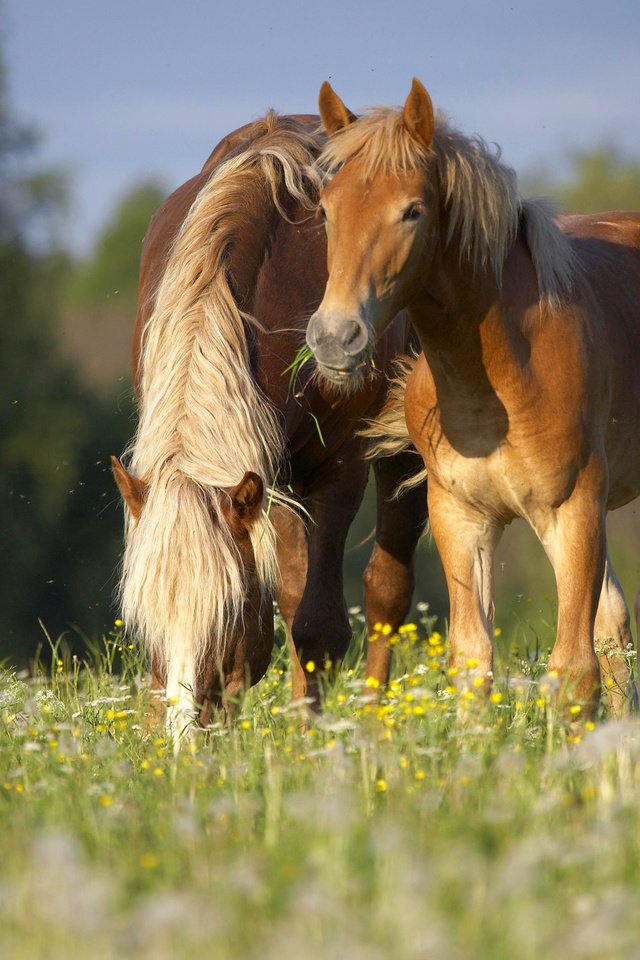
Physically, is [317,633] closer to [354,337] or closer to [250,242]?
[250,242]

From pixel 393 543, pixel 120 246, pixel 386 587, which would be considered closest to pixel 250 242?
pixel 393 543

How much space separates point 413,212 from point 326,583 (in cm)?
216

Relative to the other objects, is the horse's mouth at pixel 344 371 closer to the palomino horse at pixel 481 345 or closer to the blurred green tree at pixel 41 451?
the palomino horse at pixel 481 345

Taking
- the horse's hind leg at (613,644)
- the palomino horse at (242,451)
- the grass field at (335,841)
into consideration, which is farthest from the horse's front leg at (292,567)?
the grass field at (335,841)

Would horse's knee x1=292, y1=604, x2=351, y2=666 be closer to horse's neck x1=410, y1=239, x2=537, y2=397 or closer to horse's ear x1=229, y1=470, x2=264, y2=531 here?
horse's ear x1=229, y1=470, x2=264, y2=531

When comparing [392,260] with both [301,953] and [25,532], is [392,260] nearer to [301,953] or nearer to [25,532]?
[301,953]

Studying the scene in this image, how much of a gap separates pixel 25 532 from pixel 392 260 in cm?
1892

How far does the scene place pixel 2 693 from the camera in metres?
4.98

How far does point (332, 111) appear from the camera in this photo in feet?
13.5

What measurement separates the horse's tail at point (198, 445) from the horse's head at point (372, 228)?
788 millimetres

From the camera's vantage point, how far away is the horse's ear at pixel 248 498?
4138 mm

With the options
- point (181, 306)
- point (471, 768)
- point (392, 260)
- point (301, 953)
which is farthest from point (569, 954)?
point (181, 306)

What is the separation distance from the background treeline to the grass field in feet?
46.7

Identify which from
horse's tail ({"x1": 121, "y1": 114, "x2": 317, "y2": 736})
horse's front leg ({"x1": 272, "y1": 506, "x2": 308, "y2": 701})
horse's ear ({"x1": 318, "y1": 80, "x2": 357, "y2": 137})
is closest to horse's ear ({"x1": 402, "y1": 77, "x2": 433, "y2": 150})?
horse's ear ({"x1": 318, "y1": 80, "x2": 357, "y2": 137})
